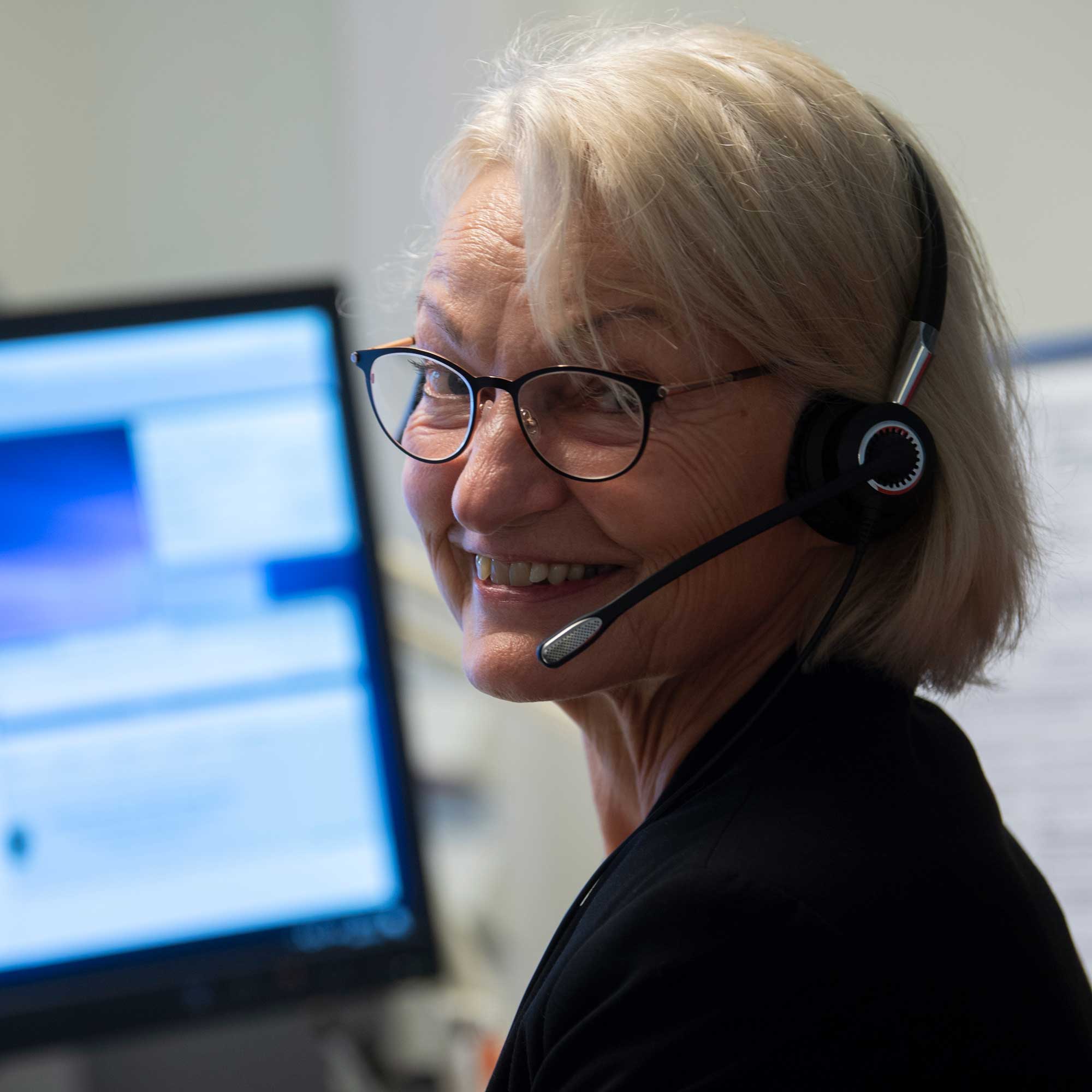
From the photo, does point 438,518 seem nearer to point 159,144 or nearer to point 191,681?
point 191,681

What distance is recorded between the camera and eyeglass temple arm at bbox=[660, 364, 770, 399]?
0.65 m

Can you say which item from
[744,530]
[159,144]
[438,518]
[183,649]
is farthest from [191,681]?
[159,144]

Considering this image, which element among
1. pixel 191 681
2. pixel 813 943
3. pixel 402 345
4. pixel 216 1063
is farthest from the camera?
pixel 216 1063

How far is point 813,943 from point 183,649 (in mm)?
791

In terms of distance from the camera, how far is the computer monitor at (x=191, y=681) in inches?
44.5

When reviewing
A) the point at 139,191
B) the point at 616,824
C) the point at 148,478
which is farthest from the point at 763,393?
the point at 139,191

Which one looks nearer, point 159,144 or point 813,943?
point 813,943

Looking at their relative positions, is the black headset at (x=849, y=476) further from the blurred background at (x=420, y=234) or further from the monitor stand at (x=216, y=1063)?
the monitor stand at (x=216, y=1063)

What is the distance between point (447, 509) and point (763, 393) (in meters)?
0.22

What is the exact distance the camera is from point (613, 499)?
0.67 meters

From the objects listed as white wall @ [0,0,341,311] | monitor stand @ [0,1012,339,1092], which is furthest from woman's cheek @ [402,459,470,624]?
white wall @ [0,0,341,311]

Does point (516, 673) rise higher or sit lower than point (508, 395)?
lower

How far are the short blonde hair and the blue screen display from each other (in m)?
0.51

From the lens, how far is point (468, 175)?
80 cm
